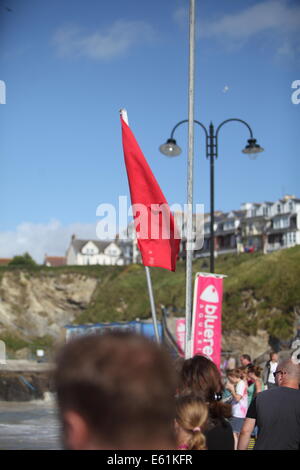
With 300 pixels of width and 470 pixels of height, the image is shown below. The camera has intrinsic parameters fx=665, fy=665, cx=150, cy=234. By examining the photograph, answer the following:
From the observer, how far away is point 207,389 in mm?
4117

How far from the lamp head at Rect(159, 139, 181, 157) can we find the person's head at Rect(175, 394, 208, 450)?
13.3 meters

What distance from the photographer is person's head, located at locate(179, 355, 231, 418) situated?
4.07m

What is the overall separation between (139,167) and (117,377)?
25.9 ft

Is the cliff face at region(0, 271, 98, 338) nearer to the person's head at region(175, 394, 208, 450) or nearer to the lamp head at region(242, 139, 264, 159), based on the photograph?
the lamp head at region(242, 139, 264, 159)

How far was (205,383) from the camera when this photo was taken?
414cm

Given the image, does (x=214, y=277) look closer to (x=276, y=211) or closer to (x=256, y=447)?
(x=256, y=447)

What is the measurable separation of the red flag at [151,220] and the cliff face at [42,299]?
76318 millimetres

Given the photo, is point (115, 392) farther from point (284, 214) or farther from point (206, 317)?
point (284, 214)

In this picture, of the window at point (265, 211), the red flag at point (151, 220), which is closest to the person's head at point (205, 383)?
the red flag at point (151, 220)

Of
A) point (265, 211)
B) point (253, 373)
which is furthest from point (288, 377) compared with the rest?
point (265, 211)
